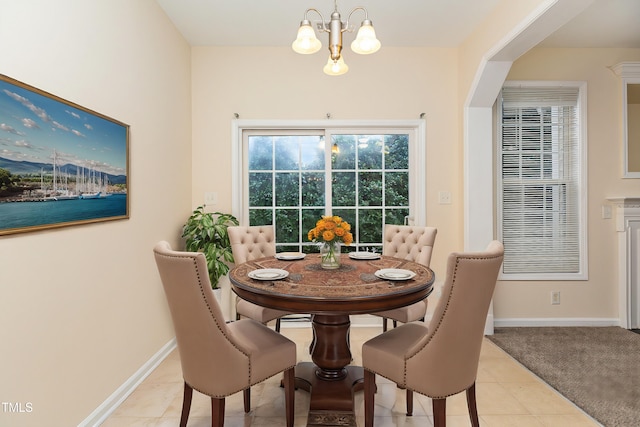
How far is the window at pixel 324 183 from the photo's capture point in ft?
11.8

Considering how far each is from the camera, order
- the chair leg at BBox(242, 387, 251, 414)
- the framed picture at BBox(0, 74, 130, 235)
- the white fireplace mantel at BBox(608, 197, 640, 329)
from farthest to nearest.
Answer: the white fireplace mantel at BBox(608, 197, 640, 329), the chair leg at BBox(242, 387, 251, 414), the framed picture at BBox(0, 74, 130, 235)

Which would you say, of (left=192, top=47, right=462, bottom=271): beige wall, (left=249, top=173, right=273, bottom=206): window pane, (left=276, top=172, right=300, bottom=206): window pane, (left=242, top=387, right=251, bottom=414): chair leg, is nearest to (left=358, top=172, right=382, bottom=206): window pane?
(left=192, top=47, right=462, bottom=271): beige wall

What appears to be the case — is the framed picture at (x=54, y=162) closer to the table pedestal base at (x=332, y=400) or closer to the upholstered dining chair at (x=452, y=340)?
the table pedestal base at (x=332, y=400)

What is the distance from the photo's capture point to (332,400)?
193cm

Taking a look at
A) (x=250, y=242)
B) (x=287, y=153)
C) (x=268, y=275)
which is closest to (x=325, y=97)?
(x=287, y=153)

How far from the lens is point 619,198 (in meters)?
3.31

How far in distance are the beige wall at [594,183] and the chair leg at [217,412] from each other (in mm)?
2903

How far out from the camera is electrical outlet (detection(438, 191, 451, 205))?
3520 millimetres

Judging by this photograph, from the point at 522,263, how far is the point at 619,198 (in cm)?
108

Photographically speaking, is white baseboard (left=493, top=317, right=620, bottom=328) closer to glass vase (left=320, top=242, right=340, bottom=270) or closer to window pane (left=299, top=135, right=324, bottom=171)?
glass vase (left=320, top=242, right=340, bottom=270)

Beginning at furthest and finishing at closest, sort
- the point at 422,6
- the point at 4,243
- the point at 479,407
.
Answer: the point at 422,6 < the point at 479,407 < the point at 4,243

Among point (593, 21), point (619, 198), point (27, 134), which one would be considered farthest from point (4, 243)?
point (619, 198)

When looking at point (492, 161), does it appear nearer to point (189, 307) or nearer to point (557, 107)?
point (557, 107)

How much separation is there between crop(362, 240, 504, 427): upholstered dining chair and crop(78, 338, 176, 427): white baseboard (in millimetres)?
1483
